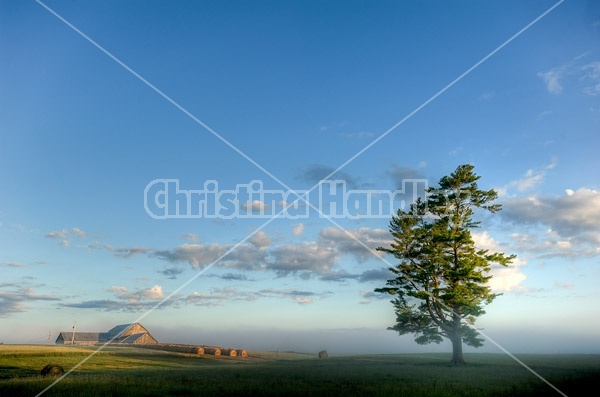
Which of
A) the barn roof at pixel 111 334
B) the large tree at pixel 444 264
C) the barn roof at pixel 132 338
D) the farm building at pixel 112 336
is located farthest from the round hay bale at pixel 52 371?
the barn roof at pixel 111 334

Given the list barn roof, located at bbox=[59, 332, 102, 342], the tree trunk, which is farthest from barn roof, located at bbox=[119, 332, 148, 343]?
A: the tree trunk

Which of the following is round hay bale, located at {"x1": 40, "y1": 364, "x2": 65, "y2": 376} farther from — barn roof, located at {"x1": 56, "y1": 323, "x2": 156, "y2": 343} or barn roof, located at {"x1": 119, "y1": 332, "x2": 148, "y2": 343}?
barn roof, located at {"x1": 56, "y1": 323, "x2": 156, "y2": 343}

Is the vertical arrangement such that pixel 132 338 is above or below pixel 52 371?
below

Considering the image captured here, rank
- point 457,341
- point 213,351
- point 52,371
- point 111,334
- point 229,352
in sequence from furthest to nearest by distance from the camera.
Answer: point 111,334
point 229,352
point 213,351
point 457,341
point 52,371

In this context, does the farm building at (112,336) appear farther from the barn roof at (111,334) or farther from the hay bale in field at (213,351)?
the hay bale in field at (213,351)

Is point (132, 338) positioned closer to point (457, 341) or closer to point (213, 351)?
point (213, 351)

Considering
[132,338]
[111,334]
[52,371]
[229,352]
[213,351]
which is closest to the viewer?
[52,371]

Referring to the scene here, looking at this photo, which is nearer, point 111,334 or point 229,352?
point 229,352

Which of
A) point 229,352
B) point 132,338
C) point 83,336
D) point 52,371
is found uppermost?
point 52,371

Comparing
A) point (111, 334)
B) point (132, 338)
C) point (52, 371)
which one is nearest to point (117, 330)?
point (111, 334)

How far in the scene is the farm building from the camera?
374 feet

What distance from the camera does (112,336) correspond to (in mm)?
122812

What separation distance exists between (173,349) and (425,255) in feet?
191

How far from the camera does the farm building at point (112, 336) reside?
11388cm
